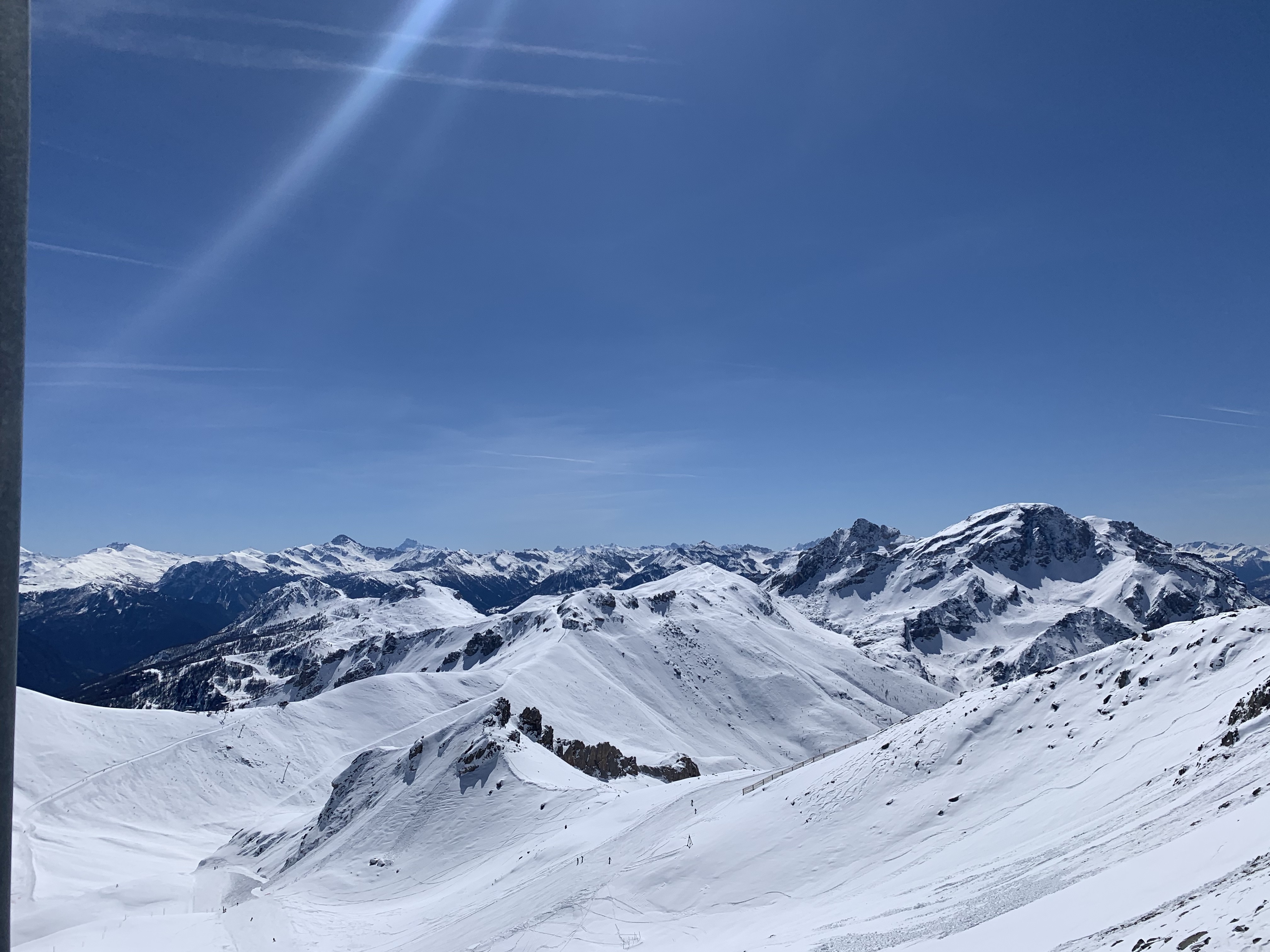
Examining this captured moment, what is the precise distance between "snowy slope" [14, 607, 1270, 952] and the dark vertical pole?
50.0ft

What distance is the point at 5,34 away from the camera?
2861 mm

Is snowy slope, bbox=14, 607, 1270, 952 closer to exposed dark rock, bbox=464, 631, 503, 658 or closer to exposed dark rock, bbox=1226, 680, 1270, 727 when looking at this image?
exposed dark rock, bbox=1226, 680, 1270, 727

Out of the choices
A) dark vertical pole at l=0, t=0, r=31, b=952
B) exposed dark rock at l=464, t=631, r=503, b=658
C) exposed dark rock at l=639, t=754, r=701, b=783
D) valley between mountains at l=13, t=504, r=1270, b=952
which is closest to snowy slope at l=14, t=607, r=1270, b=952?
valley between mountains at l=13, t=504, r=1270, b=952

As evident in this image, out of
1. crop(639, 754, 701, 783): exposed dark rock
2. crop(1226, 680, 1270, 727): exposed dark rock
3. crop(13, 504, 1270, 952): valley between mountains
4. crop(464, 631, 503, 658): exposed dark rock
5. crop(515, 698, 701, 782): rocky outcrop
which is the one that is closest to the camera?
crop(13, 504, 1270, 952): valley between mountains

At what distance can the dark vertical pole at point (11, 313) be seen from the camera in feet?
9.07

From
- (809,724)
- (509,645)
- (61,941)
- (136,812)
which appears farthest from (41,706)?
(809,724)

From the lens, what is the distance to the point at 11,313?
2881 millimetres

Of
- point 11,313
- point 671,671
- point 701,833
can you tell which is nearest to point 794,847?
point 701,833

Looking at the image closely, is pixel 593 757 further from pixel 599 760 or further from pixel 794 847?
pixel 794 847

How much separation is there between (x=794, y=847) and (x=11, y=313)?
3181cm

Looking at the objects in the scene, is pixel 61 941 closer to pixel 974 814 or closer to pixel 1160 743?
pixel 974 814

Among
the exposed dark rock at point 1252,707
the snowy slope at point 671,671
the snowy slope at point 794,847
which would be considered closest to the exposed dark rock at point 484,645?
the snowy slope at point 671,671

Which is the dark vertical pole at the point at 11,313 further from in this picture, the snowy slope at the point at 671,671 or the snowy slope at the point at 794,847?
the snowy slope at the point at 671,671

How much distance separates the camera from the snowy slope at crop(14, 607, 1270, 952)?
17031 millimetres
